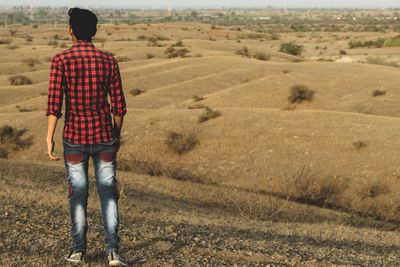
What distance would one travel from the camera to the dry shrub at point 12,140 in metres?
21.0

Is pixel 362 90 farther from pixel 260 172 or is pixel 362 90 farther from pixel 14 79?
pixel 14 79

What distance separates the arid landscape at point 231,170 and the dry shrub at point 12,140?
54 mm

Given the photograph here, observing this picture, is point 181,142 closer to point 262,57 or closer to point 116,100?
point 116,100

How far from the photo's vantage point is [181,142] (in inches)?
746

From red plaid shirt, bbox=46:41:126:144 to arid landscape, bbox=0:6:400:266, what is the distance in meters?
1.57

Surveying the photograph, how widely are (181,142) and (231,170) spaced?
254cm

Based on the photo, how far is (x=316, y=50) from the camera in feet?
216

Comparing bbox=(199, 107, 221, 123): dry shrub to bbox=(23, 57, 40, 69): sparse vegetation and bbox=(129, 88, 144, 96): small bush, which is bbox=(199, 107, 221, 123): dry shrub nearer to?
bbox=(129, 88, 144, 96): small bush

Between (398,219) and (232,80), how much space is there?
2211cm

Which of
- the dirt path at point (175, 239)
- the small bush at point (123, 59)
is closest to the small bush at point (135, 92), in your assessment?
the small bush at point (123, 59)

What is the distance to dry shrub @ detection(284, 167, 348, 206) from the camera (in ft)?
47.8

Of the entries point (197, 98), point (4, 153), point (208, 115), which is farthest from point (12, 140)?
point (197, 98)

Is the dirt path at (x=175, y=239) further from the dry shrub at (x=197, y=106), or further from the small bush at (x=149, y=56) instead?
the small bush at (x=149, y=56)

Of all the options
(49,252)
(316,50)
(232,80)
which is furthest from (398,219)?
(316,50)
